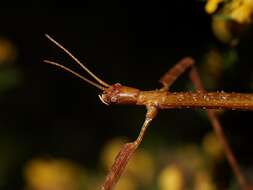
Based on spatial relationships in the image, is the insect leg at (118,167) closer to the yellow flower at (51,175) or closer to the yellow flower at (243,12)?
the yellow flower at (243,12)

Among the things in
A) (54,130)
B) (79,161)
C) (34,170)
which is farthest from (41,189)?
(54,130)

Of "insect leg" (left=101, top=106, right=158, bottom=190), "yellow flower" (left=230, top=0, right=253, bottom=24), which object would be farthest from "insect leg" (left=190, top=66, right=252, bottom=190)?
"insect leg" (left=101, top=106, right=158, bottom=190)

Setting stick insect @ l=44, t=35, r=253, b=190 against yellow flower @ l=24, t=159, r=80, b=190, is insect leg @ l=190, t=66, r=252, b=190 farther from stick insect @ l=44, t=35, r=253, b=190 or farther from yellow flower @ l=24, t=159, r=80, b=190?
yellow flower @ l=24, t=159, r=80, b=190

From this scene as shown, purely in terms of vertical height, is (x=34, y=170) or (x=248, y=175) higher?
(x=34, y=170)

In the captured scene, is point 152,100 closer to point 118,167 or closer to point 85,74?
point 118,167

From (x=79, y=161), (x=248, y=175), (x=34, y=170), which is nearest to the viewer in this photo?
(x=248, y=175)

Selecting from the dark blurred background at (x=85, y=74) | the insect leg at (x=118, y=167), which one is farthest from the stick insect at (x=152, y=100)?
the dark blurred background at (x=85, y=74)

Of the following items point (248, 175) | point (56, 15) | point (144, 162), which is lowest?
point (248, 175)

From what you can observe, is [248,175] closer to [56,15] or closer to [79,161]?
[79,161]
